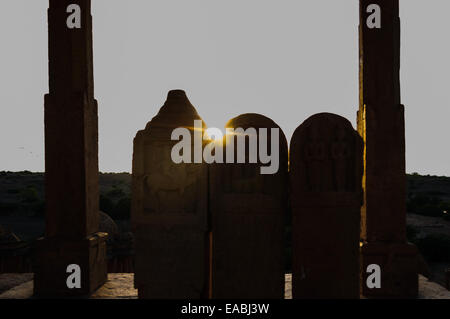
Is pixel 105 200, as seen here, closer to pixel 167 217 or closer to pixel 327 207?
pixel 167 217

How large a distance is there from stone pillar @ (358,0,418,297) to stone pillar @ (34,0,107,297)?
3.68 meters

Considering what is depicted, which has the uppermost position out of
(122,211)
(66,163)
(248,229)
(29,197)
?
(66,163)

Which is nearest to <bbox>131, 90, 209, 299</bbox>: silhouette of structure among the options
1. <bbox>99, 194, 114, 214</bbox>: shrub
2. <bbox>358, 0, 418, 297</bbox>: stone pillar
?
<bbox>358, 0, 418, 297</bbox>: stone pillar

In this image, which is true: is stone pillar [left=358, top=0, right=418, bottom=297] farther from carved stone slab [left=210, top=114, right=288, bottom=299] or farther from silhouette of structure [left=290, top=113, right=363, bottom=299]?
carved stone slab [left=210, top=114, right=288, bottom=299]

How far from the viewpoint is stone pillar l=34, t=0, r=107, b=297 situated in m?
5.84

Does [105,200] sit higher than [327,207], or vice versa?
[327,207]

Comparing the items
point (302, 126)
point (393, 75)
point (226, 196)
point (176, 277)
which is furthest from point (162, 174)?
point (393, 75)

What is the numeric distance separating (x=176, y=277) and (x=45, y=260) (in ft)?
6.94

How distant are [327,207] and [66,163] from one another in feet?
11.2

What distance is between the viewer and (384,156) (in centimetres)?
587

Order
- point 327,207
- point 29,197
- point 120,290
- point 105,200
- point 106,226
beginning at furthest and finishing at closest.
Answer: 1. point 29,197
2. point 105,200
3. point 106,226
4. point 120,290
5. point 327,207

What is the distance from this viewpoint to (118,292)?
604cm

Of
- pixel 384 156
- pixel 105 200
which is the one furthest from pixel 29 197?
pixel 384 156
